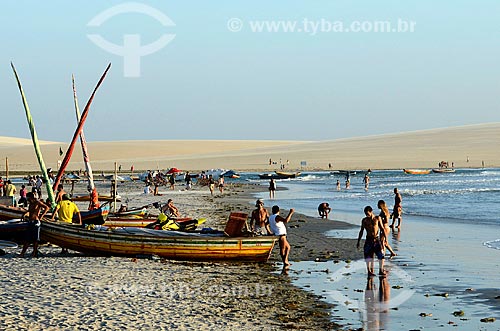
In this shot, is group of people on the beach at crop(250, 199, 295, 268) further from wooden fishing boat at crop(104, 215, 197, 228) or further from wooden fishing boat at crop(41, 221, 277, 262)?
wooden fishing boat at crop(104, 215, 197, 228)

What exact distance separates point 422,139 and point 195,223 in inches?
5287

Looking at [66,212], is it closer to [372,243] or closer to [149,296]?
[149,296]

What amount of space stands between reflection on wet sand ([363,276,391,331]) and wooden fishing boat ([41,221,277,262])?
3.16m

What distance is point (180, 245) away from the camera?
18156 mm

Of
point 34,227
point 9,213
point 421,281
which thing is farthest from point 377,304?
point 9,213

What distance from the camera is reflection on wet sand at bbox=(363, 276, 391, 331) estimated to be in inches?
475

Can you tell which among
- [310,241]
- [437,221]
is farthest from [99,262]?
[437,221]

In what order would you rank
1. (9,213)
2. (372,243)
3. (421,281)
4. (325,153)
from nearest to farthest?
(421,281)
(372,243)
(9,213)
(325,153)

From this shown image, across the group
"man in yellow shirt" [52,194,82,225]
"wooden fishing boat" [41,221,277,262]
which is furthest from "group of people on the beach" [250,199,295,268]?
"man in yellow shirt" [52,194,82,225]

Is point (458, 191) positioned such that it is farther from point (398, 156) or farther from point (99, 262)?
point (398, 156)

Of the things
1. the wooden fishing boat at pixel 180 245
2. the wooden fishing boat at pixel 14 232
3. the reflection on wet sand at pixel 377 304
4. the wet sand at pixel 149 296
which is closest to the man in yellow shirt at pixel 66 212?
the wooden fishing boat at pixel 14 232

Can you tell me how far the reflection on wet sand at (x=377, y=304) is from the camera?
1206cm

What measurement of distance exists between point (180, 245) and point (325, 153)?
12451 cm

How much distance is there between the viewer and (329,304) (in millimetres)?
13594
